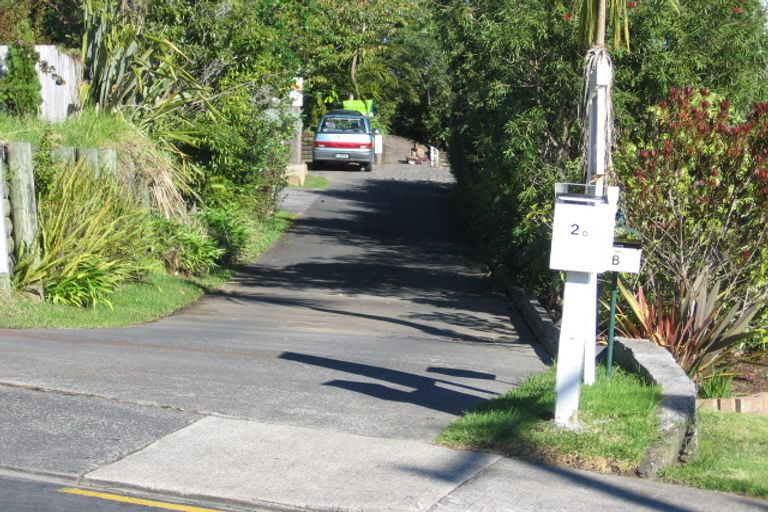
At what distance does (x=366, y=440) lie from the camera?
7223mm

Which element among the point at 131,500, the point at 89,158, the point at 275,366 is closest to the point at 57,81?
the point at 89,158

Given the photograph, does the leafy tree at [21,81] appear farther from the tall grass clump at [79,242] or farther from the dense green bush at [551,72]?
the dense green bush at [551,72]

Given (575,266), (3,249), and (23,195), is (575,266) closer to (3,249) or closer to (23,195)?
(3,249)

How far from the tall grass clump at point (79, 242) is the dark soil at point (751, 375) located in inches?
303

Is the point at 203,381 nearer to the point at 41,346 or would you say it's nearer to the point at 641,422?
the point at 41,346

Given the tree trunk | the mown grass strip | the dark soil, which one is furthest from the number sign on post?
the mown grass strip

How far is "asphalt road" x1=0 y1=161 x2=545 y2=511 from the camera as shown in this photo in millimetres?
7348

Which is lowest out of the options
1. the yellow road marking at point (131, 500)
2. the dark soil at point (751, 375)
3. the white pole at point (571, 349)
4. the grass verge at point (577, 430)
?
the dark soil at point (751, 375)

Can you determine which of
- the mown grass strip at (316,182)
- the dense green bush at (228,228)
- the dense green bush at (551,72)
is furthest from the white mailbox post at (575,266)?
the mown grass strip at (316,182)

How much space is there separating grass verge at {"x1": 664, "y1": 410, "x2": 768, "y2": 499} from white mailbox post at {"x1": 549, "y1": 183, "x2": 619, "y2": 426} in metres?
0.87

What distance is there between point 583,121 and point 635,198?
3.54 feet

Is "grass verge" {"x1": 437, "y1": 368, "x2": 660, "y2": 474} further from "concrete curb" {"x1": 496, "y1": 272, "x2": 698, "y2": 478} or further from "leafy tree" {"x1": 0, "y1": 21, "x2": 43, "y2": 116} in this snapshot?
"leafy tree" {"x1": 0, "y1": 21, "x2": 43, "y2": 116}

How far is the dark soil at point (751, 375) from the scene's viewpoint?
10805 millimetres

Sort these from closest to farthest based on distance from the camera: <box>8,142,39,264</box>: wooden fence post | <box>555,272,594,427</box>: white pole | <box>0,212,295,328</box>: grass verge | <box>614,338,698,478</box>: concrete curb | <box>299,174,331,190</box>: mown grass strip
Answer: <box>614,338,698,478</box>: concrete curb, <box>555,272,594,427</box>: white pole, <box>0,212,295,328</box>: grass verge, <box>8,142,39,264</box>: wooden fence post, <box>299,174,331,190</box>: mown grass strip
